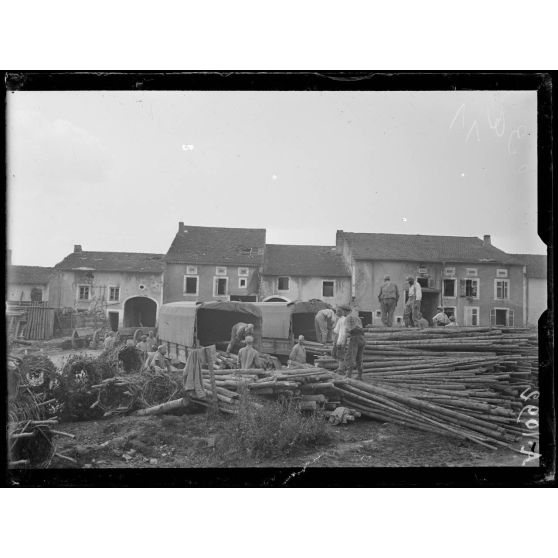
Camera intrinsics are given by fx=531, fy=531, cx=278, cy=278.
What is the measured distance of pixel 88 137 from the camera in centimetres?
695

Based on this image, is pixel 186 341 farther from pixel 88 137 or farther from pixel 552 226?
pixel 552 226

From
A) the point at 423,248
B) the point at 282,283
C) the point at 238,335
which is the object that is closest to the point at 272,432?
the point at 238,335

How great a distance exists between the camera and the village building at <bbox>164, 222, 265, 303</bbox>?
7004 millimetres

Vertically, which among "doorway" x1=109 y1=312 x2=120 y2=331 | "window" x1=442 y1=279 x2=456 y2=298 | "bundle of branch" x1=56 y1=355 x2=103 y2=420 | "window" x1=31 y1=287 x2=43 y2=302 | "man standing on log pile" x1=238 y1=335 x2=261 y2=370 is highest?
"window" x1=442 y1=279 x2=456 y2=298

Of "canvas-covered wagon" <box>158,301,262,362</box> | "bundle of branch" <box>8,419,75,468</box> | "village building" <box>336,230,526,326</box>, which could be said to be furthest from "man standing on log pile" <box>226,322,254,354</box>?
"bundle of branch" <box>8,419,75,468</box>

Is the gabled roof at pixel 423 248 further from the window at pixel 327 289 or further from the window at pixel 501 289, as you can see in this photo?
the window at pixel 327 289

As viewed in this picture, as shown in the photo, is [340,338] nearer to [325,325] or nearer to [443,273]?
[325,325]

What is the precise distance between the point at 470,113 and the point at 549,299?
264cm

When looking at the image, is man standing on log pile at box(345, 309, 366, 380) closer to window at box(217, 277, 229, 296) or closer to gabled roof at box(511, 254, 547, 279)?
window at box(217, 277, 229, 296)

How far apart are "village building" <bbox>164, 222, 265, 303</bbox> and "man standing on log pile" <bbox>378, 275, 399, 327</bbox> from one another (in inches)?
65.9

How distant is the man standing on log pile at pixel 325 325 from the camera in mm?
7062

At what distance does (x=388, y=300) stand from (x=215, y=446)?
9.67 ft

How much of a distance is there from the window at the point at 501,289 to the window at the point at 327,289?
215cm

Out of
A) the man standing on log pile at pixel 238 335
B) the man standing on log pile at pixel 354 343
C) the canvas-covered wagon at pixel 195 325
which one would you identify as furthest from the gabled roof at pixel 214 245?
the man standing on log pile at pixel 354 343
